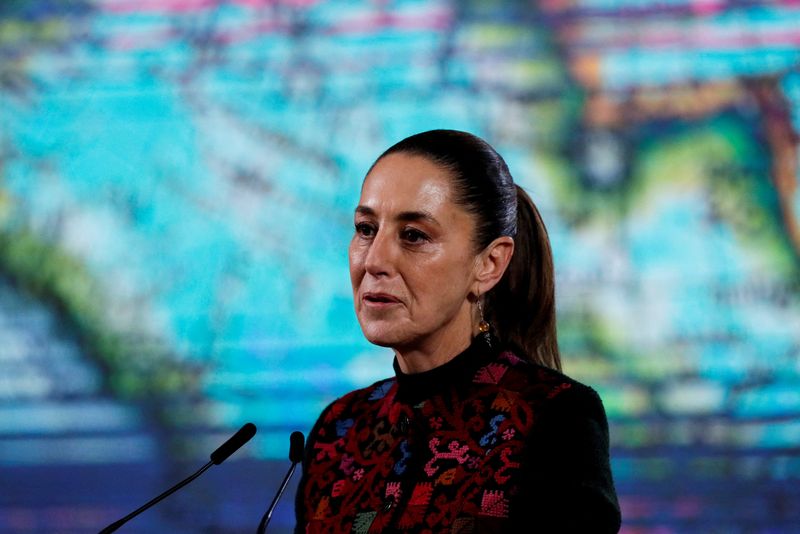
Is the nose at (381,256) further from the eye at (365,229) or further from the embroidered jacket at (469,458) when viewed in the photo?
the embroidered jacket at (469,458)

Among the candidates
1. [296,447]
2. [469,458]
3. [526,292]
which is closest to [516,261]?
[526,292]

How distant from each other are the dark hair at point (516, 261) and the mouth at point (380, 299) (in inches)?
6.2

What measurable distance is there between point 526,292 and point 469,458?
316 millimetres

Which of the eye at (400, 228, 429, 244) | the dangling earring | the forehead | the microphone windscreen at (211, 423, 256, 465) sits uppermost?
the forehead

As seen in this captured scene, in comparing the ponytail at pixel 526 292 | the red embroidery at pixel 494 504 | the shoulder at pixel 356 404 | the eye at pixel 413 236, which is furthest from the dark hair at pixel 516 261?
the red embroidery at pixel 494 504

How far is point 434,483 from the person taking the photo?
5.11 ft

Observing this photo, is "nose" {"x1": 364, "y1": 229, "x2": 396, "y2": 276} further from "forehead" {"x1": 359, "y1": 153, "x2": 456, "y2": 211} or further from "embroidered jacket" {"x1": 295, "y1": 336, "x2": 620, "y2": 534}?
"embroidered jacket" {"x1": 295, "y1": 336, "x2": 620, "y2": 534}

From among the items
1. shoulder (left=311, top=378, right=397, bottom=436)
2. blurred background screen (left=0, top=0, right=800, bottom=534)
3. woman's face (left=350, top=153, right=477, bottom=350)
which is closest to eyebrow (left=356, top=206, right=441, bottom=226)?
woman's face (left=350, top=153, right=477, bottom=350)

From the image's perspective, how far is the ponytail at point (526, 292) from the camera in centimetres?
174

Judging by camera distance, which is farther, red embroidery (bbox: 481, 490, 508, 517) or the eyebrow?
the eyebrow

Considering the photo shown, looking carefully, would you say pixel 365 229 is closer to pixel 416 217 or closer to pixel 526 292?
pixel 416 217

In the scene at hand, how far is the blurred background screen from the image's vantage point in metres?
2.90

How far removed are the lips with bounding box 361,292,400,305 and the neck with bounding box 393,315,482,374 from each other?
9 centimetres

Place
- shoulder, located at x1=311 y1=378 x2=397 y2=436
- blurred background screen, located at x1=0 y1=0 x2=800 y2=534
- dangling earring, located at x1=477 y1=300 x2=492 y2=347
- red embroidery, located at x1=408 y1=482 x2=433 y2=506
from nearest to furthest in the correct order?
red embroidery, located at x1=408 y1=482 x2=433 y2=506 < dangling earring, located at x1=477 y1=300 x2=492 y2=347 < shoulder, located at x1=311 y1=378 x2=397 y2=436 < blurred background screen, located at x1=0 y1=0 x2=800 y2=534
